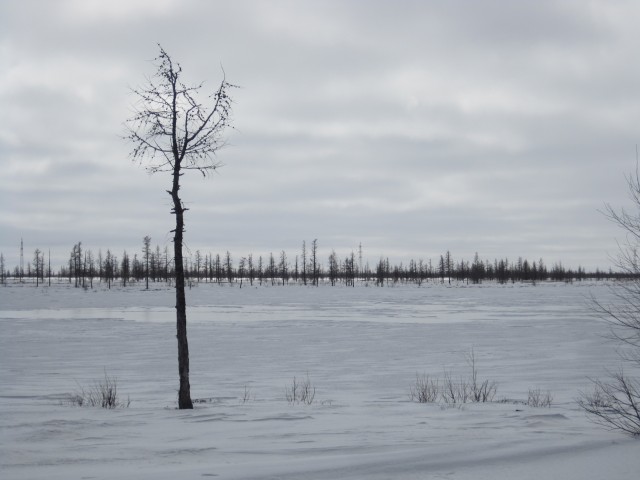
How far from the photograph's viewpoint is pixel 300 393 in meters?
13.9

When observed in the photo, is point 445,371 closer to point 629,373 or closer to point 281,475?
point 629,373

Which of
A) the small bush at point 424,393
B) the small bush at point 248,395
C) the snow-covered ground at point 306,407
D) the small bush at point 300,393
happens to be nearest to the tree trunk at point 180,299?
the snow-covered ground at point 306,407

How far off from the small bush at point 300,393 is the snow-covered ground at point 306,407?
0.91 ft

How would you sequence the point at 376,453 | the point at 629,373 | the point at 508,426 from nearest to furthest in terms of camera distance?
the point at 376,453 → the point at 508,426 → the point at 629,373

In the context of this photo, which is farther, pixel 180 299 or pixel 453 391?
pixel 453 391

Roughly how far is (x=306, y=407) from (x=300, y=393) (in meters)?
3.52

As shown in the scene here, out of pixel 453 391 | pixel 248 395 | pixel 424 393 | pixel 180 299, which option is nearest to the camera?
pixel 180 299

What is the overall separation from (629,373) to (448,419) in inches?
371

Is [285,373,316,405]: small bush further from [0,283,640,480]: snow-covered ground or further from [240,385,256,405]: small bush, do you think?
[240,385,256,405]: small bush

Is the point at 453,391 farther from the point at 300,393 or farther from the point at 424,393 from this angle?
the point at 300,393

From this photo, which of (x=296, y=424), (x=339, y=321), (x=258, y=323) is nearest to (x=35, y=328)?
(x=258, y=323)

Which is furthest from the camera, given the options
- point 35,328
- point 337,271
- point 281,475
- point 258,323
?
point 337,271

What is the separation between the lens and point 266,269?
18225cm

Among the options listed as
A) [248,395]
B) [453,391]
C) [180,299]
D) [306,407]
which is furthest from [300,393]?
[180,299]
